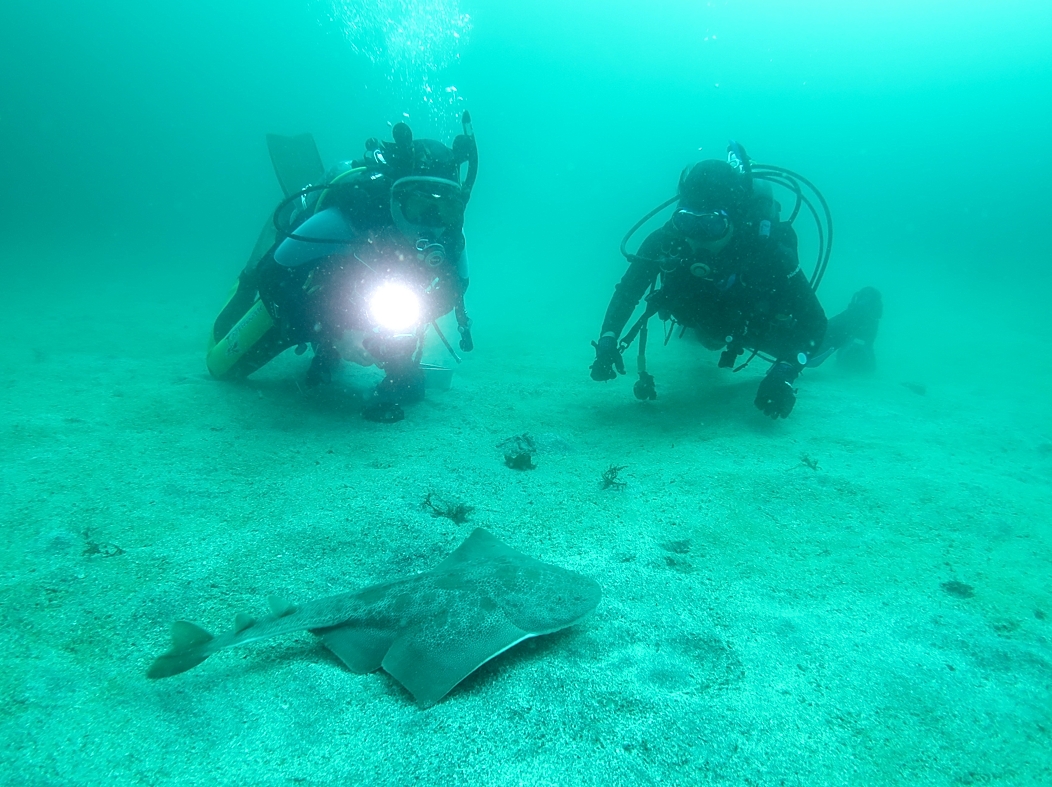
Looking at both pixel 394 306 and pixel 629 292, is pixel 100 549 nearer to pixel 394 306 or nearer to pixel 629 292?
pixel 394 306

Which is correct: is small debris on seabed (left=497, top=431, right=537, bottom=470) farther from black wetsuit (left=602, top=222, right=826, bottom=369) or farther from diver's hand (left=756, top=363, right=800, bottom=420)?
diver's hand (left=756, top=363, right=800, bottom=420)

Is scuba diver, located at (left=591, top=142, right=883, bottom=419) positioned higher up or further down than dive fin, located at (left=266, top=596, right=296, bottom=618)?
higher up

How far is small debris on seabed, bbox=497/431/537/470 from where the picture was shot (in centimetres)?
458

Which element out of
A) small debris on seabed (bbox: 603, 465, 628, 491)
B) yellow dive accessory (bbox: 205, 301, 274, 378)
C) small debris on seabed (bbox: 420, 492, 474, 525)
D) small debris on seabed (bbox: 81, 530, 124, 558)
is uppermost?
yellow dive accessory (bbox: 205, 301, 274, 378)

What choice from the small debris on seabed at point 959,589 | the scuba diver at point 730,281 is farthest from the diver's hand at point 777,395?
the small debris on seabed at point 959,589

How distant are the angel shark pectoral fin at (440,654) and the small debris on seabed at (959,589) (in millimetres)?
2705

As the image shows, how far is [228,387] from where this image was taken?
6.11 metres

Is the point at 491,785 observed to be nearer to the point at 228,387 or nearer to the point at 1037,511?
the point at 1037,511

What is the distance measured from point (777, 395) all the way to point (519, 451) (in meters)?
3.02

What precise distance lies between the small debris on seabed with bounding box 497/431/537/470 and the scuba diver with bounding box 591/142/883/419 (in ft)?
4.37

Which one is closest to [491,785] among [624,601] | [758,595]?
[624,601]

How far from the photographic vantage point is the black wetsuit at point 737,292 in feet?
17.8

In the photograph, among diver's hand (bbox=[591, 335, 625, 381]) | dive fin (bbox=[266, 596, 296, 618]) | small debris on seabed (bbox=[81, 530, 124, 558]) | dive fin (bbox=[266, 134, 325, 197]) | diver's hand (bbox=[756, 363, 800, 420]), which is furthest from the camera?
dive fin (bbox=[266, 134, 325, 197])

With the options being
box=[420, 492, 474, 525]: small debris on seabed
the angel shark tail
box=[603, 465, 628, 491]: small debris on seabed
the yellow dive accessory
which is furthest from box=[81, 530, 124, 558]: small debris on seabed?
box=[603, 465, 628, 491]: small debris on seabed
